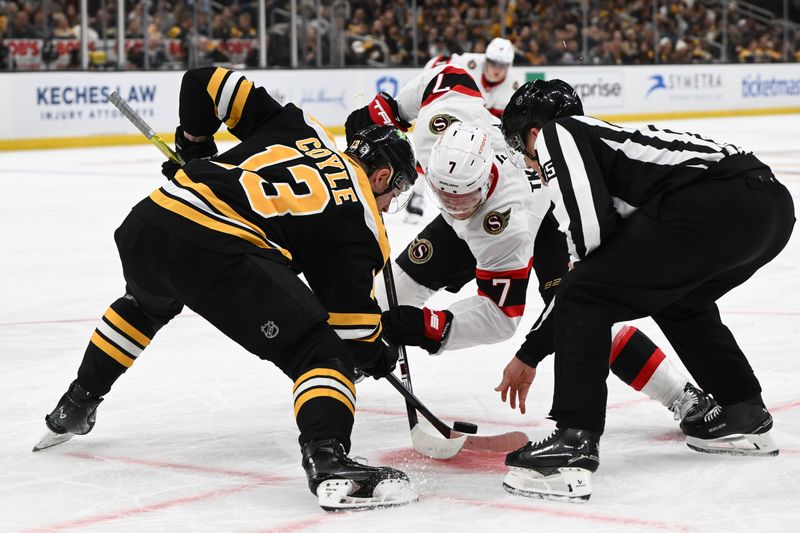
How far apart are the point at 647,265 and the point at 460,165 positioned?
58 cm

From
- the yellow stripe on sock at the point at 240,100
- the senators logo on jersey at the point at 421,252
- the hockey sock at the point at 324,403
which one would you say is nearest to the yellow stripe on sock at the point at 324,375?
the hockey sock at the point at 324,403

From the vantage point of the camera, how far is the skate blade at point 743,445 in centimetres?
296

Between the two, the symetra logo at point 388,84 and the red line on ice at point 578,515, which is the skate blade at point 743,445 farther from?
the symetra logo at point 388,84

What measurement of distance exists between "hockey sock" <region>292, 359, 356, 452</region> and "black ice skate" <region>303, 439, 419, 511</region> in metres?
0.02

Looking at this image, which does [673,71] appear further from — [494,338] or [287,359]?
[287,359]

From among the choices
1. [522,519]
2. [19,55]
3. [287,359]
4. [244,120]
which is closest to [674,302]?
[522,519]

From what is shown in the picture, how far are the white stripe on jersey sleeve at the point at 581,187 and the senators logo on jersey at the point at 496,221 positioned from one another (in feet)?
2.58

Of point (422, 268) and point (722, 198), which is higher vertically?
point (722, 198)

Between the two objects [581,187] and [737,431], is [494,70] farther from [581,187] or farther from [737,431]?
[581,187]

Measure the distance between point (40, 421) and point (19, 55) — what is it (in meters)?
10.3

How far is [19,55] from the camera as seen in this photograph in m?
12.9

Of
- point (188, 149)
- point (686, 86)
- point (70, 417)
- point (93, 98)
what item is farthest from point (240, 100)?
point (686, 86)

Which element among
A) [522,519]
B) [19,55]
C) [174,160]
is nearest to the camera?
[522,519]

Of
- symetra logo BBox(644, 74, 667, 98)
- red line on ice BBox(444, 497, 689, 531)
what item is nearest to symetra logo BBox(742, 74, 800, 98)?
symetra logo BBox(644, 74, 667, 98)
